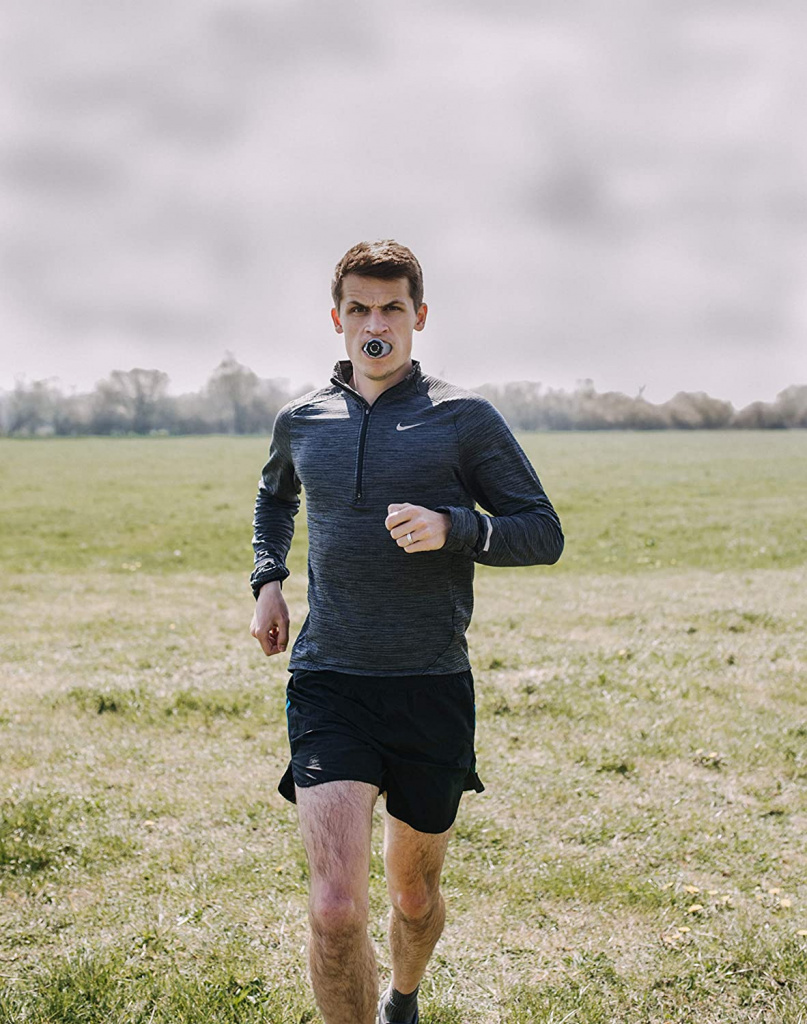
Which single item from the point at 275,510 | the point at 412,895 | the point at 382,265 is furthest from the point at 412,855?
the point at 382,265

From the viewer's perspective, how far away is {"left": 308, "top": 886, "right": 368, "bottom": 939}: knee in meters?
3.09

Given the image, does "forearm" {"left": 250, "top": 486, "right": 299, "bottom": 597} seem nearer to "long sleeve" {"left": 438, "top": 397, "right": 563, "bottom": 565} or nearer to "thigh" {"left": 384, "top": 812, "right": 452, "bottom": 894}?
"long sleeve" {"left": 438, "top": 397, "right": 563, "bottom": 565}

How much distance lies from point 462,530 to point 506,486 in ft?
1.30

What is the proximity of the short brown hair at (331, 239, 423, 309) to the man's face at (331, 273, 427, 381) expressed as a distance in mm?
25

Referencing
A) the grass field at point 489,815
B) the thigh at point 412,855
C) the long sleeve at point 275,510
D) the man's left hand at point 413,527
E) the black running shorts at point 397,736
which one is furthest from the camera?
the grass field at point 489,815

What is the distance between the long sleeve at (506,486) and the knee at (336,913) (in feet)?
4.08

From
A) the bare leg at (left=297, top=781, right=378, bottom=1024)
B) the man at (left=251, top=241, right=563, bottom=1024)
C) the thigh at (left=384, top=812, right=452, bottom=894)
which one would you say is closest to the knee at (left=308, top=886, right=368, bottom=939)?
the bare leg at (left=297, top=781, right=378, bottom=1024)

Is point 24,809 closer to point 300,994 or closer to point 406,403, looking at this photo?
point 300,994

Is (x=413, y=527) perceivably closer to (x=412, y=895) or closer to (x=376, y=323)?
(x=376, y=323)

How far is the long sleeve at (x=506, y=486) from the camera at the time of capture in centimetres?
354

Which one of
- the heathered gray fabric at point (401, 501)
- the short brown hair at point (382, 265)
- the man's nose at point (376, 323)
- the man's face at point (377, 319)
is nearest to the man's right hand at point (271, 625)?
the heathered gray fabric at point (401, 501)

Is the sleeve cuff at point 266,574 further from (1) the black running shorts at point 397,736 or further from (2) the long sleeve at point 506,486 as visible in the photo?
(2) the long sleeve at point 506,486

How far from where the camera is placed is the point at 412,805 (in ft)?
11.7

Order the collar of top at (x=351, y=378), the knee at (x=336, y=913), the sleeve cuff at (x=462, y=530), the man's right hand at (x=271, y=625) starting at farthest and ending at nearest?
the man's right hand at (x=271, y=625), the collar of top at (x=351, y=378), the sleeve cuff at (x=462, y=530), the knee at (x=336, y=913)
